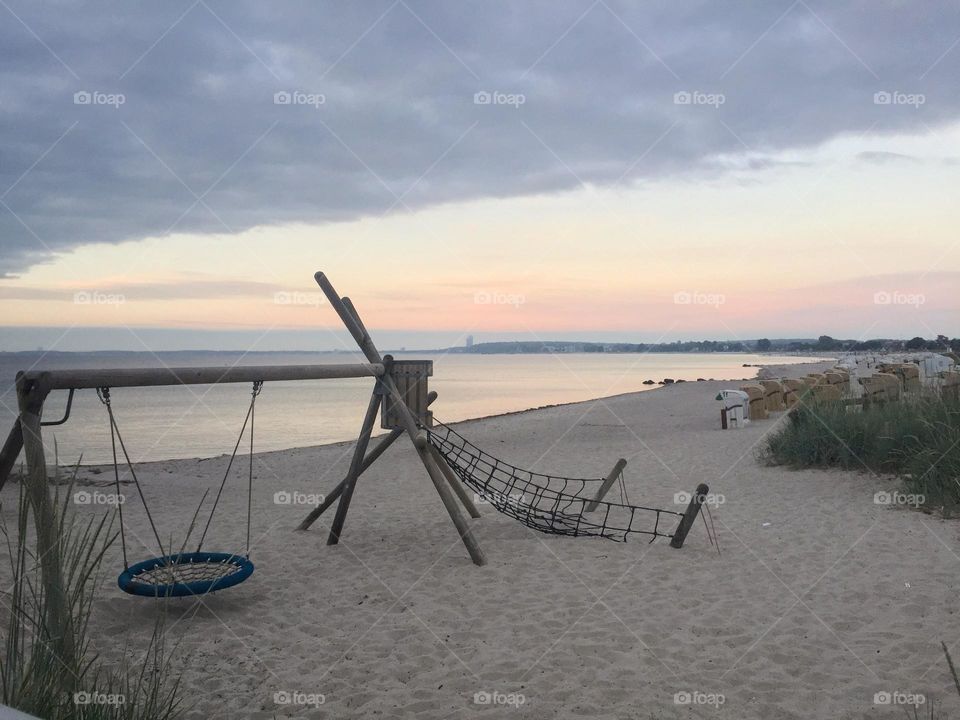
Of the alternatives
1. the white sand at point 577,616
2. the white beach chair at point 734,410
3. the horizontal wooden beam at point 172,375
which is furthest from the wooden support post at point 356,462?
the white beach chair at point 734,410

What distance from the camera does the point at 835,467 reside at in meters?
9.58

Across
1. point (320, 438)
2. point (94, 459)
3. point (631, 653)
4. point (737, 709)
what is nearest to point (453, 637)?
point (631, 653)

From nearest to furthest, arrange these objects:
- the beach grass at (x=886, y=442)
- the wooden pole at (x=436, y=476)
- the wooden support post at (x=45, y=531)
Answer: the wooden support post at (x=45, y=531) → the wooden pole at (x=436, y=476) → the beach grass at (x=886, y=442)

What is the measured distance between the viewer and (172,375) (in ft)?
15.4

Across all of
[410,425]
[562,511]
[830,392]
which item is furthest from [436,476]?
[830,392]

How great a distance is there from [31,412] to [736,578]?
5021mm

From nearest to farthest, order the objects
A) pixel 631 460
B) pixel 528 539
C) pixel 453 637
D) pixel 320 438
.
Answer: pixel 453 637 → pixel 528 539 → pixel 631 460 → pixel 320 438

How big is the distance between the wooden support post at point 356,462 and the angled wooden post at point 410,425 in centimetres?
21

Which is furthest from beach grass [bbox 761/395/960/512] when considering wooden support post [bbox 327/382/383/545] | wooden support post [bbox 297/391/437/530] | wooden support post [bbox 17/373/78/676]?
wooden support post [bbox 17/373/78/676]

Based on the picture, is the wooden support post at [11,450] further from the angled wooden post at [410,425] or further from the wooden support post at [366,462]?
the wooden support post at [366,462]

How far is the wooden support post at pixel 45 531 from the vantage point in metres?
2.78

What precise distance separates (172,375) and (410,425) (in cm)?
228

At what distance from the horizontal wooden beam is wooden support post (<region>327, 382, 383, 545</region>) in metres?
0.33

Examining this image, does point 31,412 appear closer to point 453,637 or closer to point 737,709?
point 453,637
